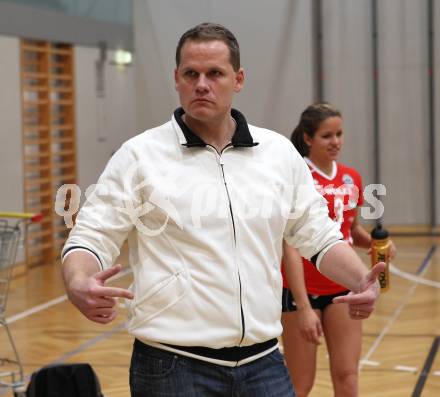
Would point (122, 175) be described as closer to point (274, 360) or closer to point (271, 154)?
point (271, 154)

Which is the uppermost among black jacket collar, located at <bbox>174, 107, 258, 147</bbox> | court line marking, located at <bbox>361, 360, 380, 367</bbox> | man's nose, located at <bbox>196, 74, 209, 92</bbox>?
man's nose, located at <bbox>196, 74, 209, 92</bbox>

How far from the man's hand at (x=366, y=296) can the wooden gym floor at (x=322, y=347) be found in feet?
9.27

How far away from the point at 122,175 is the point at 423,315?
5283 millimetres

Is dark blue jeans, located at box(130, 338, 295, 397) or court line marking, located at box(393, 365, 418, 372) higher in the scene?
dark blue jeans, located at box(130, 338, 295, 397)

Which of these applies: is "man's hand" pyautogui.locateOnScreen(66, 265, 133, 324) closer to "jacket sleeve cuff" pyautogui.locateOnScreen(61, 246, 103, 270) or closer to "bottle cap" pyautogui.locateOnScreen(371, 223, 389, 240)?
"jacket sleeve cuff" pyautogui.locateOnScreen(61, 246, 103, 270)

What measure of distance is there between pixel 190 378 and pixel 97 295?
420 millimetres

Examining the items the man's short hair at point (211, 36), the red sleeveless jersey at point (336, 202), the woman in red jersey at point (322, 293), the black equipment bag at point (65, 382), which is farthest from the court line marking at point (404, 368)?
the black equipment bag at point (65, 382)

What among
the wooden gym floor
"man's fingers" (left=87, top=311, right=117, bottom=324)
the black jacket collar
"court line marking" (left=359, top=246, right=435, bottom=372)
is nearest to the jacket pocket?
"man's fingers" (left=87, top=311, right=117, bottom=324)

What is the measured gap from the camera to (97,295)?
2039 millimetres

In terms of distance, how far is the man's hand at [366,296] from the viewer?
226 cm

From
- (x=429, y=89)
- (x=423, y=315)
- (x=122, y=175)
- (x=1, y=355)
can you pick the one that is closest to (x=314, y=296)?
(x=122, y=175)

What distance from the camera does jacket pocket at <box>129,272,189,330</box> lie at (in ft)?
7.50

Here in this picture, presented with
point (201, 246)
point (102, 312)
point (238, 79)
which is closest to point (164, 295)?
point (201, 246)

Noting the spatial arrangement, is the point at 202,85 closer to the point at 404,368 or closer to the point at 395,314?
the point at 404,368
